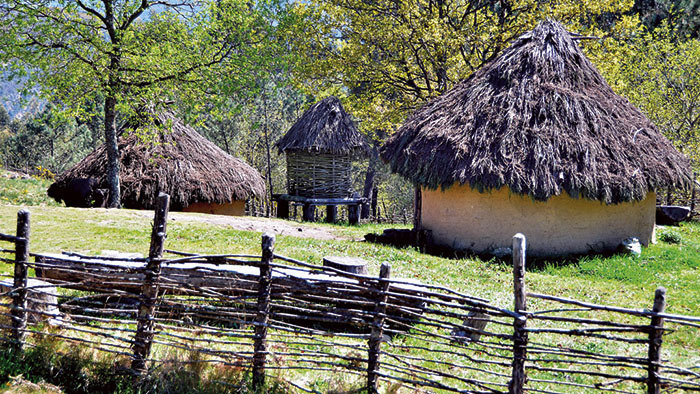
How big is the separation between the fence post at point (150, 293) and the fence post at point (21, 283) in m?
1.18

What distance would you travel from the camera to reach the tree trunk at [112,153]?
531 inches

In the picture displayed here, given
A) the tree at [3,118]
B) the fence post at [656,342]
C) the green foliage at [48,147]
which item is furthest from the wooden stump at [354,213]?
the tree at [3,118]

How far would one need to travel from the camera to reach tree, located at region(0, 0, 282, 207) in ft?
40.0

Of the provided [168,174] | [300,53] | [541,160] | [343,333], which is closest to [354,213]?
[300,53]

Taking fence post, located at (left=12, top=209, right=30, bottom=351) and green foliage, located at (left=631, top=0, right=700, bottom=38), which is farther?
green foliage, located at (left=631, top=0, right=700, bottom=38)

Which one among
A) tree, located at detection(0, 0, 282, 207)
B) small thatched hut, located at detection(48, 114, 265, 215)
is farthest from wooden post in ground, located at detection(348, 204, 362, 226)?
tree, located at detection(0, 0, 282, 207)

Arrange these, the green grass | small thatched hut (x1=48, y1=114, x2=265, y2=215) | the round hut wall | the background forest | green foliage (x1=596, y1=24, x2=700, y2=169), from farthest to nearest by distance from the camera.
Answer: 1. the round hut wall
2. green foliage (x1=596, y1=24, x2=700, y2=169)
3. the green grass
4. small thatched hut (x1=48, y1=114, x2=265, y2=215)
5. the background forest

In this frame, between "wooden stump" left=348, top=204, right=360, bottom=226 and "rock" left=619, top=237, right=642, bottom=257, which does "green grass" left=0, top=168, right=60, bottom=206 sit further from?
"rock" left=619, top=237, right=642, bottom=257

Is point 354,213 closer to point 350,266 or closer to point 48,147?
point 350,266

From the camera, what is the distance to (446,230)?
38.2 feet

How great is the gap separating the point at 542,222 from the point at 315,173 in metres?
9.34

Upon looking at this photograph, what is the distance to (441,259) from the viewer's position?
1010cm

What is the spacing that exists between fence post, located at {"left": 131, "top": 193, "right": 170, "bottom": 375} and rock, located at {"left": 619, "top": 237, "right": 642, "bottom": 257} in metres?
9.40

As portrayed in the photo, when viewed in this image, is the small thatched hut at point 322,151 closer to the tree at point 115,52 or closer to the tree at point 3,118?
the tree at point 115,52
